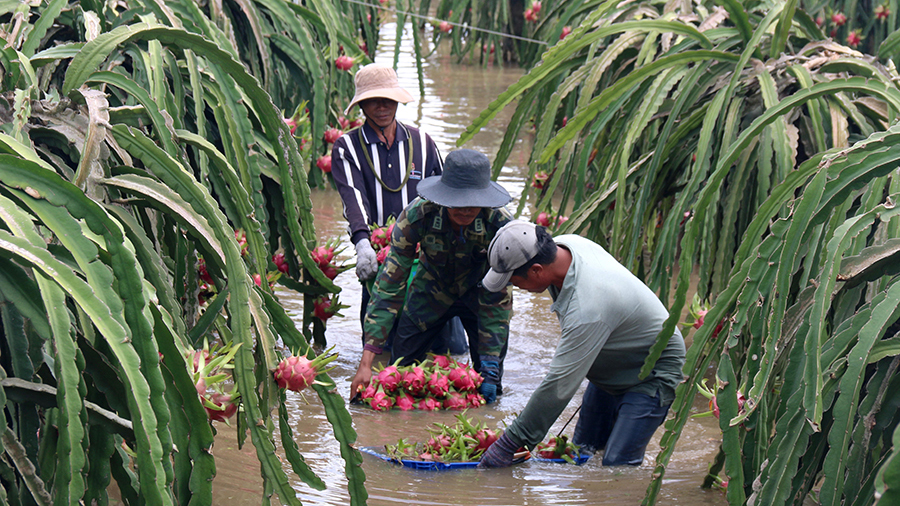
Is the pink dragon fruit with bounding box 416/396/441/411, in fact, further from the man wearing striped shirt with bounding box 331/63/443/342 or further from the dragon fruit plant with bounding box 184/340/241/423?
the dragon fruit plant with bounding box 184/340/241/423

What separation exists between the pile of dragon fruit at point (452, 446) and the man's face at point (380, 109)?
5.48ft

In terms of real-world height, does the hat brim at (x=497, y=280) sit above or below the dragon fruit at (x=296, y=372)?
below

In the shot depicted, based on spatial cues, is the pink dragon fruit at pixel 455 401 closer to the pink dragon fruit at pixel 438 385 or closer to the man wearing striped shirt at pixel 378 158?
the pink dragon fruit at pixel 438 385

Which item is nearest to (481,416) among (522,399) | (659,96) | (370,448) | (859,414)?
(522,399)

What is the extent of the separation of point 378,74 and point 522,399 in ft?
5.45

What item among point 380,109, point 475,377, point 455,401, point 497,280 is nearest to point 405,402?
point 455,401

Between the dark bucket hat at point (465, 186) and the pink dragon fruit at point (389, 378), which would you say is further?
the pink dragon fruit at point (389, 378)

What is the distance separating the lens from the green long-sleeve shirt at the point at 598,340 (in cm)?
320

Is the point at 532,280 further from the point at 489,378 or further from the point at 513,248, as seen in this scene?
the point at 489,378

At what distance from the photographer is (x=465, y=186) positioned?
388cm

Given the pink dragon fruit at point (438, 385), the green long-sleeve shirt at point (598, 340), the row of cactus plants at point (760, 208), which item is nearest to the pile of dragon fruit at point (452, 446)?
the green long-sleeve shirt at point (598, 340)

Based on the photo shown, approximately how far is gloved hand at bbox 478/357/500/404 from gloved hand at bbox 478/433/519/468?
2.90 feet

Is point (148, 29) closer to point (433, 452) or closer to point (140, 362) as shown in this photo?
point (140, 362)

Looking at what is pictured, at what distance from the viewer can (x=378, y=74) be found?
4.47m
